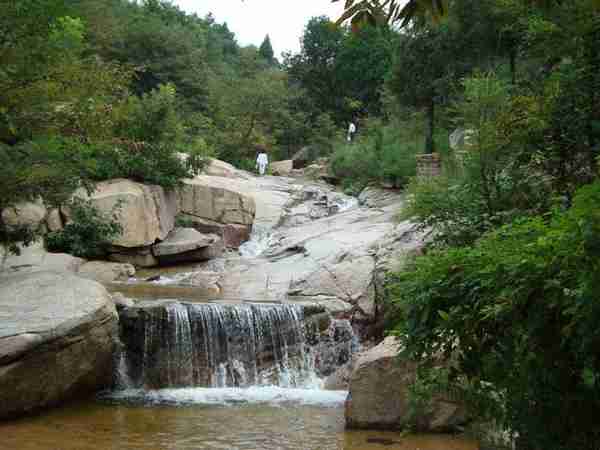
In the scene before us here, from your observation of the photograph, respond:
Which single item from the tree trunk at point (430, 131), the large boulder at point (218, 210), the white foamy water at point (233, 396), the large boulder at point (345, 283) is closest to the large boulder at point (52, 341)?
the white foamy water at point (233, 396)

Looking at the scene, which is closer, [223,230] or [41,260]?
[41,260]

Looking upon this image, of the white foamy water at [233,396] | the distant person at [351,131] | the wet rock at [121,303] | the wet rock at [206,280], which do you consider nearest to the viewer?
the white foamy water at [233,396]

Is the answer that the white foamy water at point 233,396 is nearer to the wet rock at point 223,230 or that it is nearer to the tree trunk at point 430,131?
the wet rock at point 223,230

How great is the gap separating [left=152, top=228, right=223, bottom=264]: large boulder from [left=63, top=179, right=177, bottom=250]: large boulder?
0.81ft

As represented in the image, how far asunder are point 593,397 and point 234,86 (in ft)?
108

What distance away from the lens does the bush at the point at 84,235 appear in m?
14.5

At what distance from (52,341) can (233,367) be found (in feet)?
9.64

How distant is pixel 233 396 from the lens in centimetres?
866

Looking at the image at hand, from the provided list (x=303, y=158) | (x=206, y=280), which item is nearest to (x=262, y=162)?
(x=303, y=158)

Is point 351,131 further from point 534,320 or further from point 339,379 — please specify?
point 534,320

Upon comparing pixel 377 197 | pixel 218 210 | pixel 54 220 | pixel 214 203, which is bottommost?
pixel 54 220

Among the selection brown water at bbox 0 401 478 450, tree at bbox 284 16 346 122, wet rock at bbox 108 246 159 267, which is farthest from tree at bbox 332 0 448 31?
tree at bbox 284 16 346 122

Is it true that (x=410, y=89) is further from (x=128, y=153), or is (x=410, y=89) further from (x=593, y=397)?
(x=593, y=397)

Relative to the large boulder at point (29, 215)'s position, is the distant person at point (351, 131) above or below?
above
